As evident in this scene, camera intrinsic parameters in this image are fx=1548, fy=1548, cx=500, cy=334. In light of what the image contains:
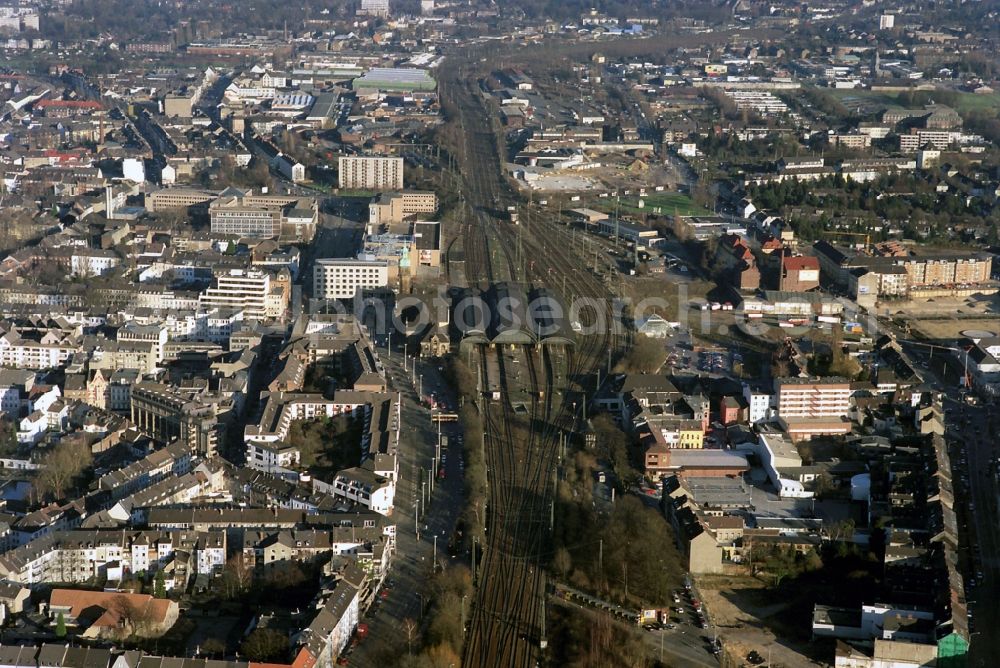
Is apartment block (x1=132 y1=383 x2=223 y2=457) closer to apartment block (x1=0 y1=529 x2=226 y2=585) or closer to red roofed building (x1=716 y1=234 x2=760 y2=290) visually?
apartment block (x1=0 y1=529 x2=226 y2=585)

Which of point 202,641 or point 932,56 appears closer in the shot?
point 202,641

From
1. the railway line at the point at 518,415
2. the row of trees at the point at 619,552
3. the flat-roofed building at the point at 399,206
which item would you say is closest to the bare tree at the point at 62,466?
the railway line at the point at 518,415

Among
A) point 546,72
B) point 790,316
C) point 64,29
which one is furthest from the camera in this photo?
point 64,29

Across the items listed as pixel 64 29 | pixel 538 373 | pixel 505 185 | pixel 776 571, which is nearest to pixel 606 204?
pixel 505 185

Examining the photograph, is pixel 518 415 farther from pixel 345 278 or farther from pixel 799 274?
pixel 799 274

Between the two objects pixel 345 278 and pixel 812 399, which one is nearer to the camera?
pixel 812 399

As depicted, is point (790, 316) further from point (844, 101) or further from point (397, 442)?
point (844, 101)

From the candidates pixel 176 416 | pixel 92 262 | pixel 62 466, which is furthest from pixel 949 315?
pixel 62 466
